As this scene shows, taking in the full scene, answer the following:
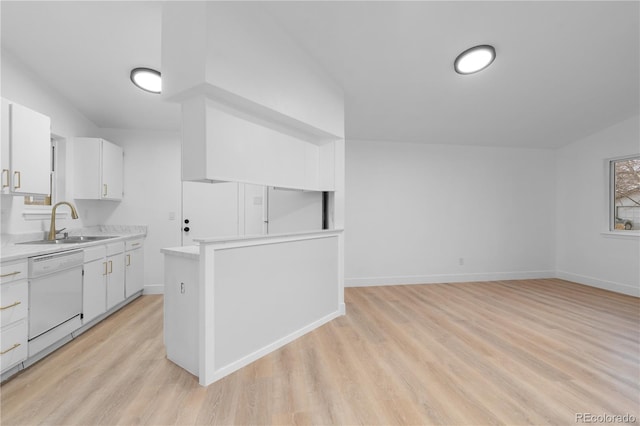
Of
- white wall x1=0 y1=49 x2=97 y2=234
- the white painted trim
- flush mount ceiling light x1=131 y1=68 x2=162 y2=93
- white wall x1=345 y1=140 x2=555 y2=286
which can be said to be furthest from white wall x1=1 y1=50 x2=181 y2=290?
white wall x1=345 y1=140 x2=555 y2=286

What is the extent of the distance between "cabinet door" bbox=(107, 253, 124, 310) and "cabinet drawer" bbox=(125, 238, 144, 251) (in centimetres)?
19

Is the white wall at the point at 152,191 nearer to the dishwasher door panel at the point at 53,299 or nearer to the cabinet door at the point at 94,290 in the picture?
the cabinet door at the point at 94,290

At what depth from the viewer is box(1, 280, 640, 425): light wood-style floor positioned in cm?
171

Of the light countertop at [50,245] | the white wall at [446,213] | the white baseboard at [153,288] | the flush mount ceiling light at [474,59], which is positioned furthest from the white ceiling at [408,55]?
the white baseboard at [153,288]

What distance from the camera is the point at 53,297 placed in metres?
2.40

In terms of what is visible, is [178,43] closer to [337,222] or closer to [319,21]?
[319,21]

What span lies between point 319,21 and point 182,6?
3.69ft

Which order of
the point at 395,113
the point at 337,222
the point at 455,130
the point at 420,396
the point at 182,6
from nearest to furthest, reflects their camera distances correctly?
1. the point at 420,396
2. the point at 182,6
3. the point at 337,222
4. the point at 395,113
5. the point at 455,130

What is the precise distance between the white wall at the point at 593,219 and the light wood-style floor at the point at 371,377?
57.9 inches

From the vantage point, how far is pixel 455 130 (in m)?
4.51

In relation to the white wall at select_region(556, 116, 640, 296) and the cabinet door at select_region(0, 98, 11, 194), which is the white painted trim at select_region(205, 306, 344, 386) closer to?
the cabinet door at select_region(0, 98, 11, 194)

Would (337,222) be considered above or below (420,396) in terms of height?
above

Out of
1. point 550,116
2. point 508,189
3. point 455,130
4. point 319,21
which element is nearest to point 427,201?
point 455,130

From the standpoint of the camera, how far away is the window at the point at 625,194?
14.3 feet
